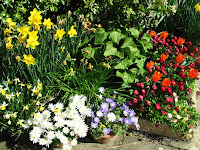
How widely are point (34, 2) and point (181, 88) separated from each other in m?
1.95

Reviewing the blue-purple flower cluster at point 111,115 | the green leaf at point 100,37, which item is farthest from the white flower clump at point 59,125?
the green leaf at point 100,37

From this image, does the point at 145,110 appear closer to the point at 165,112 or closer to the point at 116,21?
the point at 165,112

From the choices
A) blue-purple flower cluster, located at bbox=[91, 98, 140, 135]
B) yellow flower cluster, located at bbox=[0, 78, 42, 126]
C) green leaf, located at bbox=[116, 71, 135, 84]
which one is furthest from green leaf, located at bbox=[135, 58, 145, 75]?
yellow flower cluster, located at bbox=[0, 78, 42, 126]

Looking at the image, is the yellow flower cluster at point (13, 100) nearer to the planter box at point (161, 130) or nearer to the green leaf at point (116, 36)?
the green leaf at point (116, 36)

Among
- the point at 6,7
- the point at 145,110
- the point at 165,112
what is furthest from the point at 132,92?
the point at 6,7

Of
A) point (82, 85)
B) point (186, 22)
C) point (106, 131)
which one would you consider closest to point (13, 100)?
point (82, 85)

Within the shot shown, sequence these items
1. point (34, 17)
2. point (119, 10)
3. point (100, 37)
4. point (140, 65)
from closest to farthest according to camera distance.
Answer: point (34, 17) < point (140, 65) < point (100, 37) < point (119, 10)

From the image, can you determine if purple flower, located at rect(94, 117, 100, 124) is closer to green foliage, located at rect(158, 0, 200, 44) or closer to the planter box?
the planter box

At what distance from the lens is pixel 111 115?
7.78 feet

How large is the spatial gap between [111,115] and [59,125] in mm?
517

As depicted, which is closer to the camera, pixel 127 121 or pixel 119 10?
pixel 127 121

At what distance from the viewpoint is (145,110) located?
107 inches

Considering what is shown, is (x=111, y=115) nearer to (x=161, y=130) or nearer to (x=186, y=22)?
(x=161, y=130)

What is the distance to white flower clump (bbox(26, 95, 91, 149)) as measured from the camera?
2.19 meters
